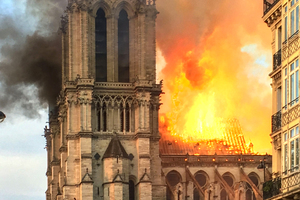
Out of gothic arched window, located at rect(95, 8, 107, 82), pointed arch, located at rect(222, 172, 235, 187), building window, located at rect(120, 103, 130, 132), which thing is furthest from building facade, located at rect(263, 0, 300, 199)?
pointed arch, located at rect(222, 172, 235, 187)

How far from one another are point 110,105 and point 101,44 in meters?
7.39

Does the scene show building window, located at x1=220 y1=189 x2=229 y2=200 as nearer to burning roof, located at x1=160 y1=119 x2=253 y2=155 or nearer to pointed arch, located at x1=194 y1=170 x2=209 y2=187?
pointed arch, located at x1=194 y1=170 x2=209 y2=187

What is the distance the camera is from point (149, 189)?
115 metres

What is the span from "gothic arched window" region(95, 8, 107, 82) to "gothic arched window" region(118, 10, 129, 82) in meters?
1.68

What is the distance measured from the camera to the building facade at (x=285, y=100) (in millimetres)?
54250

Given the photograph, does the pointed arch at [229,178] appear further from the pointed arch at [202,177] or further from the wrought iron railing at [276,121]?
the wrought iron railing at [276,121]

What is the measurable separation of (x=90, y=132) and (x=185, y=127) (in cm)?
2856

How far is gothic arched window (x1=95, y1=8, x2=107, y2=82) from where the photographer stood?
12050 centimetres

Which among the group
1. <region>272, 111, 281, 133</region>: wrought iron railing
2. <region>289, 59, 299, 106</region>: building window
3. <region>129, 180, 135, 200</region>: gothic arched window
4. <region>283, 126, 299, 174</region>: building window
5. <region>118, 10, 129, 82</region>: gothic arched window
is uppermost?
<region>118, 10, 129, 82</region>: gothic arched window

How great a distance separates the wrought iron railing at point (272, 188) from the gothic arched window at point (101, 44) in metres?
62.9

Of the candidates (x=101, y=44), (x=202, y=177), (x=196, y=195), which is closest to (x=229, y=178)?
(x=202, y=177)

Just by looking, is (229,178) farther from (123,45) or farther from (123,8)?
(123,8)

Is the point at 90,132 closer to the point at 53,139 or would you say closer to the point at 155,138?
the point at 155,138

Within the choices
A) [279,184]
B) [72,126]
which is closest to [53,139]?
[72,126]
